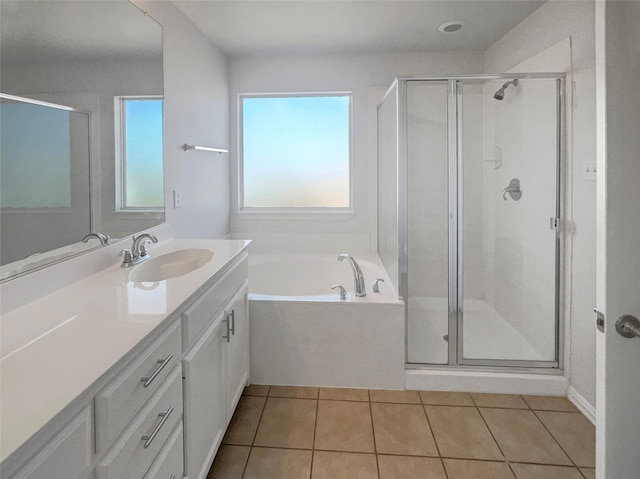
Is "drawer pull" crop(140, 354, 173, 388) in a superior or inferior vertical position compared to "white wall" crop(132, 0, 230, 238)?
inferior

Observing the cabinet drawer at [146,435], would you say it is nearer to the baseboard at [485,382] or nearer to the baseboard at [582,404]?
the baseboard at [485,382]

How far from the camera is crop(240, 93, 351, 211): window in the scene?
365cm

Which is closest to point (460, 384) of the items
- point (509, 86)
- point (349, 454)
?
point (349, 454)

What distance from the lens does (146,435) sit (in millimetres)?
1067

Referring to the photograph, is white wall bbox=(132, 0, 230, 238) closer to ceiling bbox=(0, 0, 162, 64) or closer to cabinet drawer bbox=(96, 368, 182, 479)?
ceiling bbox=(0, 0, 162, 64)

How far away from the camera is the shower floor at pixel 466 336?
96.3 inches

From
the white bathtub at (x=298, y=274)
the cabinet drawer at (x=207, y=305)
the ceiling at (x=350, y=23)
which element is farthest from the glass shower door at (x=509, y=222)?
the cabinet drawer at (x=207, y=305)

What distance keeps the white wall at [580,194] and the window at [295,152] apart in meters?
1.78

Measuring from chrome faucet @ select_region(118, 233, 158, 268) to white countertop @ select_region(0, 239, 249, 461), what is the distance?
0.12 metres

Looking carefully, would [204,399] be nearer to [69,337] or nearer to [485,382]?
[69,337]

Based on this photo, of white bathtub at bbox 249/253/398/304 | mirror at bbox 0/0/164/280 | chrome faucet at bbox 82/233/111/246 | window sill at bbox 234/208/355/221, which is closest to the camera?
mirror at bbox 0/0/164/280

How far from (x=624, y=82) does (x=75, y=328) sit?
142 cm

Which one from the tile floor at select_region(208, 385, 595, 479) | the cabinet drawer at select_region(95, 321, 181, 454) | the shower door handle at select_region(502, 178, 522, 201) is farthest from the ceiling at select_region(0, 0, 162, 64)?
the shower door handle at select_region(502, 178, 522, 201)

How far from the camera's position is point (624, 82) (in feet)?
2.84
